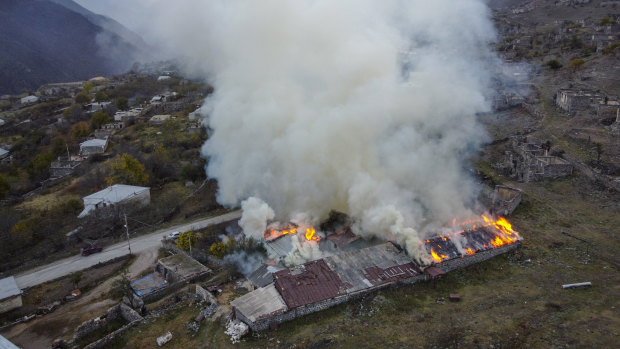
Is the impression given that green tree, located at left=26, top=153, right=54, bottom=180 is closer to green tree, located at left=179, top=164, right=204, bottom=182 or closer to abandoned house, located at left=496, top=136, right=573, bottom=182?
green tree, located at left=179, top=164, right=204, bottom=182

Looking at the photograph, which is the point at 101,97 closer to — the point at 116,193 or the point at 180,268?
the point at 116,193

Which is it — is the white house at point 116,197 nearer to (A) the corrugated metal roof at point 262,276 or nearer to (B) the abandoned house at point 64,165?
(B) the abandoned house at point 64,165

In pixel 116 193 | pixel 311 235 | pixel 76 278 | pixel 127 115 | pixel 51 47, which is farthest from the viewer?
pixel 51 47

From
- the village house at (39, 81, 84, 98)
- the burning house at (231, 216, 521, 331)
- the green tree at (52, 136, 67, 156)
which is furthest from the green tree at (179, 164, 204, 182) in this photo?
the village house at (39, 81, 84, 98)

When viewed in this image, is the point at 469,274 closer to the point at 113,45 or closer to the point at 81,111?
the point at 81,111

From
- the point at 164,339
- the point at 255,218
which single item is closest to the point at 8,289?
the point at 164,339

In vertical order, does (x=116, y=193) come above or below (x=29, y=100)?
below

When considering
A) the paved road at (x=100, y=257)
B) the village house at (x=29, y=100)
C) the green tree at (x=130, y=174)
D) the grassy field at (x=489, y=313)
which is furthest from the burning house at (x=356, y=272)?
the village house at (x=29, y=100)
